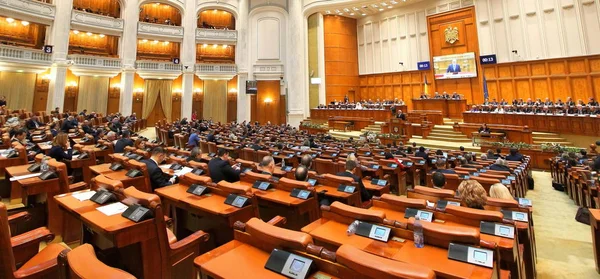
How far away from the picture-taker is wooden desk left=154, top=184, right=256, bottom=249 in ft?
7.30

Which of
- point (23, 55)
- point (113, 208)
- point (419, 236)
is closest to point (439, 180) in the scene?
point (419, 236)

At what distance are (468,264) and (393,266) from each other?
0.56m

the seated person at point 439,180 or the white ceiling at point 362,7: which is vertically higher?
the white ceiling at point 362,7

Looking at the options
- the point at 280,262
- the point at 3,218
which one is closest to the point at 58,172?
the point at 3,218

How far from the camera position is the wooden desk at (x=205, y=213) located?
2.23 m

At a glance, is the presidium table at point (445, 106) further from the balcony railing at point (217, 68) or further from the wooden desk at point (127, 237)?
the wooden desk at point (127, 237)

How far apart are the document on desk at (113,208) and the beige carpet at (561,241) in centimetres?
351

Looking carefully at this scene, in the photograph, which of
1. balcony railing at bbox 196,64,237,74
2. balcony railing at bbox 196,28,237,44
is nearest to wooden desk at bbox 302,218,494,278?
balcony railing at bbox 196,64,237,74

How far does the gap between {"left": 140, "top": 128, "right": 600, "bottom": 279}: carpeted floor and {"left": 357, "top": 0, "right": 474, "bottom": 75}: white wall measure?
13.1m

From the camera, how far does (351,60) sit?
18438 mm

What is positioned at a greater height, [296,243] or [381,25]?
[381,25]

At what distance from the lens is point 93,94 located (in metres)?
14.9

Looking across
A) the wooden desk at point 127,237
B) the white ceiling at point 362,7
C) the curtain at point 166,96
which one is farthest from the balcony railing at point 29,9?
the wooden desk at point 127,237

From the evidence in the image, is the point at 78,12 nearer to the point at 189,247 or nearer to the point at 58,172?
the point at 58,172
